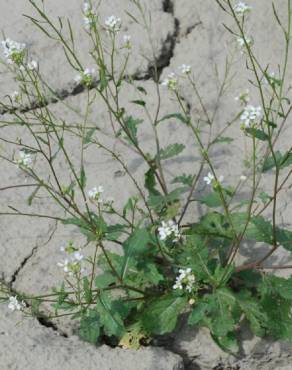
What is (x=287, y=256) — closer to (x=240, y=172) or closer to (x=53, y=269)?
(x=240, y=172)

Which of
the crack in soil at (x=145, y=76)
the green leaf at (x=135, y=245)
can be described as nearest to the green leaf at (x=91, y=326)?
the green leaf at (x=135, y=245)

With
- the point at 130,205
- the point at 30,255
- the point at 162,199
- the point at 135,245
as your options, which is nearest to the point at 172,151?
the point at 162,199

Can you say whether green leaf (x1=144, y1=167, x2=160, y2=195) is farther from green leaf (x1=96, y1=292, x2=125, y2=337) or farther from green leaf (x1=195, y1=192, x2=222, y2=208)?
green leaf (x1=96, y1=292, x2=125, y2=337)

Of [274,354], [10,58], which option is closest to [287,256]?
[274,354]

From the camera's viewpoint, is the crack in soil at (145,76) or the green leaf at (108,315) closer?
the green leaf at (108,315)

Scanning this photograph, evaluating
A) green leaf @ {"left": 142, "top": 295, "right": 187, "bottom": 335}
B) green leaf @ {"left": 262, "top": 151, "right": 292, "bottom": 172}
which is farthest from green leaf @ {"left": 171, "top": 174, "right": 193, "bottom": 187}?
green leaf @ {"left": 142, "top": 295, "right": 187, "bottom": 335}

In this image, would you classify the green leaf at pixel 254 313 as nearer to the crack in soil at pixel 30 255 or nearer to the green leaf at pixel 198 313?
the green leaf at pixel 198 313

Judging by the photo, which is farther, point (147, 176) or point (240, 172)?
point (240, 172)
